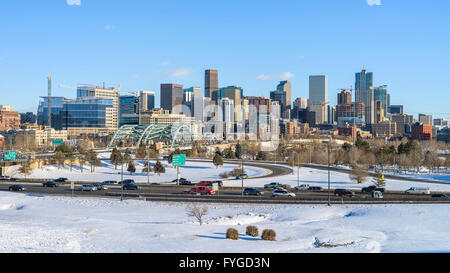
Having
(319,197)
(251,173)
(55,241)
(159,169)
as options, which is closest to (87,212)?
(55,241)

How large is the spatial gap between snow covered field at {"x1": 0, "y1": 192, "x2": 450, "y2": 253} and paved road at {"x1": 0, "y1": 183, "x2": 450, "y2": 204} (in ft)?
10.1

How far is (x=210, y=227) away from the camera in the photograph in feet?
100

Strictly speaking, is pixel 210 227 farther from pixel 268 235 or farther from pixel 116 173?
pixel 116 173

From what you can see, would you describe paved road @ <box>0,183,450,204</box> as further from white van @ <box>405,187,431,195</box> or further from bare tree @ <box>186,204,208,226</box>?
bare tree @ <box>186,204,208,226</box>

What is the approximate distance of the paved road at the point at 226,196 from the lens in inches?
1614

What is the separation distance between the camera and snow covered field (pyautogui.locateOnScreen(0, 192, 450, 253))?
23.6m

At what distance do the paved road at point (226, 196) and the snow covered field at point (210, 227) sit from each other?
3073 millimetres

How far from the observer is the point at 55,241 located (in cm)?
2458

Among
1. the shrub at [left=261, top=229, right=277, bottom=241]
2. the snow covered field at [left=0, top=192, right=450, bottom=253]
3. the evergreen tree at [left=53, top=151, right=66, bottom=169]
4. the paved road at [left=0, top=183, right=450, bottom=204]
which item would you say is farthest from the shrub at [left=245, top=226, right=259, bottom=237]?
the evergreen tree at [left=53, top=151, right=66, bottom=169]

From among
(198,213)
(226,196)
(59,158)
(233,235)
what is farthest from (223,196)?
(59,158)

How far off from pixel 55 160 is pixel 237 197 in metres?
44.1


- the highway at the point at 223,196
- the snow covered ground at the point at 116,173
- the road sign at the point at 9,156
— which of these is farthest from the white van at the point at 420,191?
the road sign at the point at 9,156

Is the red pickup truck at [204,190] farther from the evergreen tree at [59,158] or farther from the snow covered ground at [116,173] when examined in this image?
the evergreen tree at [59,158]

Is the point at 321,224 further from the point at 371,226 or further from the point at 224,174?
the point at 224,174
